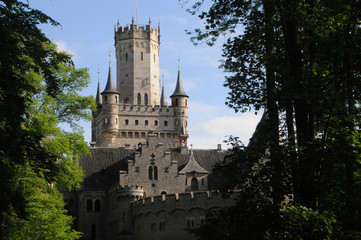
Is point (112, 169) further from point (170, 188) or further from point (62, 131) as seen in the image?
point (62, 131)

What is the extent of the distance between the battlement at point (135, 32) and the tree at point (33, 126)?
63429 mm

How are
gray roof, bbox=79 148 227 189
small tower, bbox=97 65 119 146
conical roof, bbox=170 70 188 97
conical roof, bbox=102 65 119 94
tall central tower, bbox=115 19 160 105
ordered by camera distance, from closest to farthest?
1. gray roof, bbox=79 148 227 189
2. small tower, bbox=97 65 119 146
3. conical roof, bbox=102 65 119 94
4. conical roof, bbox=170 70 188 97
5. tall central tower, bbox=115 19 160 105

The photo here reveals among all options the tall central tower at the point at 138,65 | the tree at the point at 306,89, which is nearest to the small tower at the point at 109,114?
the tall central tower at the point at 138,65

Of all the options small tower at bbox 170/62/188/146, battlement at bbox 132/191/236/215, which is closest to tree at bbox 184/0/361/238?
battlement at bbox 132/191/236/215

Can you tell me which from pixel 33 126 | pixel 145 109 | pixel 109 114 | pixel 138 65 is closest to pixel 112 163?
pixel 109 114

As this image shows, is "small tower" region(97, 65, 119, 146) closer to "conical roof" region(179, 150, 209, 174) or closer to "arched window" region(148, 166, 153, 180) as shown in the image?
"conical roof" region(179, 150, 209, 174)

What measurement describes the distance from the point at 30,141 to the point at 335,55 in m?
9.80

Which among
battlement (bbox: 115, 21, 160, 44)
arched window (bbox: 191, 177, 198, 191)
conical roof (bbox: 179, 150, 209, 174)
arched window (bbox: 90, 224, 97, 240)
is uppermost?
battlement (bbox: 115, 21, 160, 44)

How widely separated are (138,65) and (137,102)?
5336 mm

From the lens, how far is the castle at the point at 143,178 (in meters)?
54.9

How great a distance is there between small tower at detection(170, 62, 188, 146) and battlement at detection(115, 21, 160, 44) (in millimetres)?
8789

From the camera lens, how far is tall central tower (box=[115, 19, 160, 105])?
96.8 metres

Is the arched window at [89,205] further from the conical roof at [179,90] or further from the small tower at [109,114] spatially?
the conical roof at [179,90]

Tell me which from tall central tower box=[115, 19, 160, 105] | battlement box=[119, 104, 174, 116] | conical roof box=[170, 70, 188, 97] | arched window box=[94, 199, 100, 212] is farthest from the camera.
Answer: tall central tower box=[115, 19, 160, 105]
